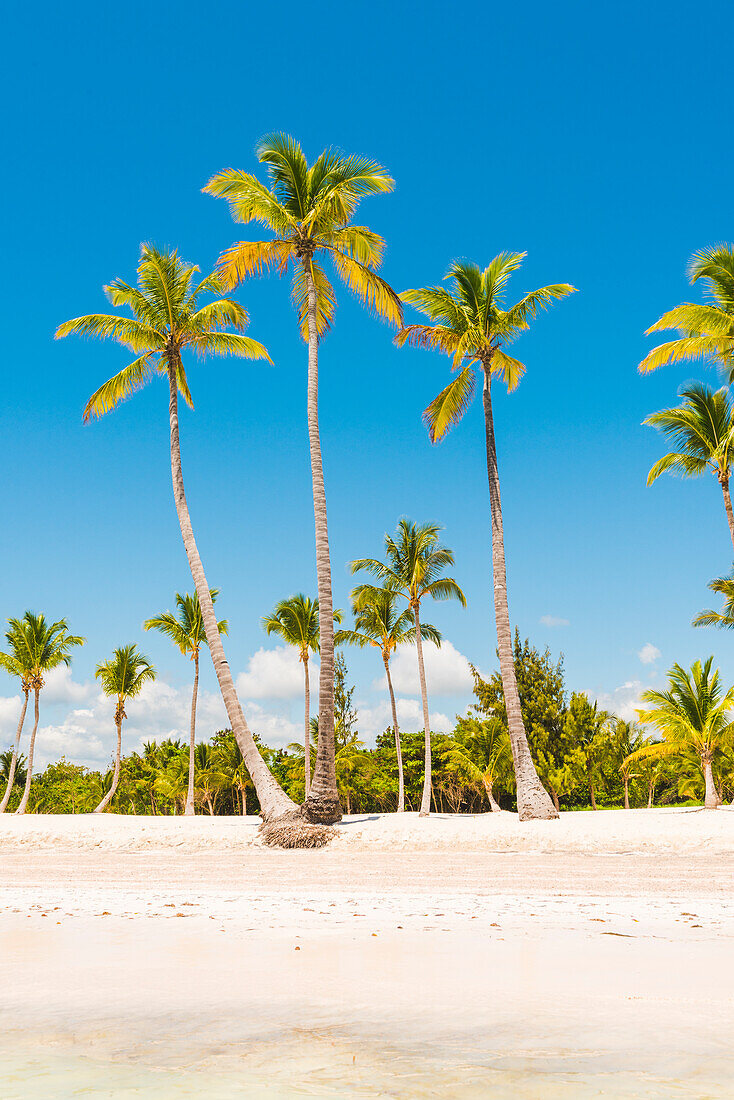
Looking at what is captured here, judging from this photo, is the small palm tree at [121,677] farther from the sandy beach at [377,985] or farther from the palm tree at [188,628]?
the sandy beach at [377,985]

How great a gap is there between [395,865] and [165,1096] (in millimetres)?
10401

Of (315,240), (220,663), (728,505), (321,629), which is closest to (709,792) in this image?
(728,505)

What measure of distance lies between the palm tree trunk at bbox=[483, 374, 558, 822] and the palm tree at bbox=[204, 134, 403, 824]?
4281mm

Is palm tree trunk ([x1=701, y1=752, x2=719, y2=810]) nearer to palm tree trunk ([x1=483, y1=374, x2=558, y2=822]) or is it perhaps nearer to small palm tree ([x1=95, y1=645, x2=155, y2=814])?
palm tree trunk ([x1=483, y1=374, x2=558, y2=822])

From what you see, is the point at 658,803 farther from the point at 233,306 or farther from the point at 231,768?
the point at 233,306

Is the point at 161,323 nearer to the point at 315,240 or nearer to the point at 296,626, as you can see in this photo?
the point at 315,240

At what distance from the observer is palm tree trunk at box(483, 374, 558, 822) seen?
16.4 metres

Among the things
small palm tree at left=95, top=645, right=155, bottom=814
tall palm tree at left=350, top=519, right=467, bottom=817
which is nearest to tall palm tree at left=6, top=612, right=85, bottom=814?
small palm tree at left=95, top=645, right=155, bottom=814

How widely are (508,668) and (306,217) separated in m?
12.2

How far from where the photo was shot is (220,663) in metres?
16.9

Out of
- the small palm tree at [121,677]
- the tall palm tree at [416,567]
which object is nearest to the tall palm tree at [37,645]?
the small palm tree at [121,677]

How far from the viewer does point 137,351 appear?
1944cm

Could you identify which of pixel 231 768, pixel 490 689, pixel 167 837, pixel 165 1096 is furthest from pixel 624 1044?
pixel 231 768

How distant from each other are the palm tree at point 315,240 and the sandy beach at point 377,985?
26.2 ft
